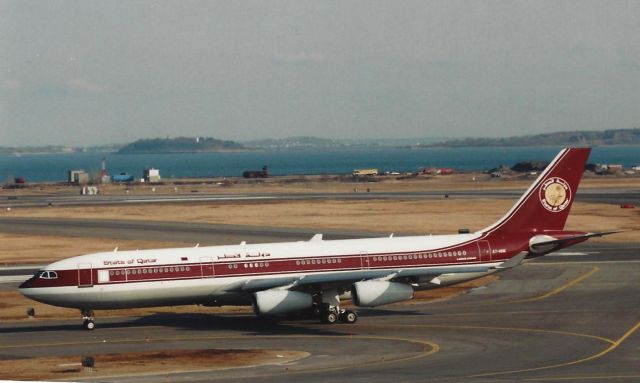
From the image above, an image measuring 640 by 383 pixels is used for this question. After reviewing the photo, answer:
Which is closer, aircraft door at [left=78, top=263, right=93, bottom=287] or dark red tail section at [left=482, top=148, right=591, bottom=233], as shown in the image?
aircraft door at [left=78, top=263, right=93, bottom=287]

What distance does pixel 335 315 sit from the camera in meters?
56.2

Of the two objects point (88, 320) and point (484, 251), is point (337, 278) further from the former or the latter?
point (88, 320)

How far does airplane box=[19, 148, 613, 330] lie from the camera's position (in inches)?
2148

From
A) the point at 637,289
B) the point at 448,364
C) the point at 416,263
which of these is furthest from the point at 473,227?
the point at 448,364

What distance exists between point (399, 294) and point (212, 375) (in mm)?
15683

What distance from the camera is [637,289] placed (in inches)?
2606

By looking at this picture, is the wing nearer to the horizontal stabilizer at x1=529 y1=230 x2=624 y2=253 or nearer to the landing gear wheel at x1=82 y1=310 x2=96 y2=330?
the horizontal stabilizer at x1=529 y1=230 x2=624 y2=253

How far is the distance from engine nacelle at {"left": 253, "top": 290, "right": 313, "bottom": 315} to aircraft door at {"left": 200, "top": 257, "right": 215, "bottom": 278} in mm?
3162

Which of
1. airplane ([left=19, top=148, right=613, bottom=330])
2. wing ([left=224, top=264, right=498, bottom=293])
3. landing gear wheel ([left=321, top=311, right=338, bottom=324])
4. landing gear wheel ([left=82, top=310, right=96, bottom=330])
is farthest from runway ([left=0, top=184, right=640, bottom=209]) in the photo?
landing gear wheel ([left=82, top=310, right=96, bottom=330])

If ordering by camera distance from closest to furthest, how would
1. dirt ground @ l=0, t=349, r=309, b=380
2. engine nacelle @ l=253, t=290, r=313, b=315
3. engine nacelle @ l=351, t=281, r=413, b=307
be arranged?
dirt ground @ l=0, t=349, r=309, b=380 < engine nacelle @ l=351, t=281, r=413, b=307 < engine nacelle @ l=253, t=290, r=313, b=315

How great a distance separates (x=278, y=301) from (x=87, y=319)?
11155 mm

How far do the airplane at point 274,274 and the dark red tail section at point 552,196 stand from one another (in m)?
2.66

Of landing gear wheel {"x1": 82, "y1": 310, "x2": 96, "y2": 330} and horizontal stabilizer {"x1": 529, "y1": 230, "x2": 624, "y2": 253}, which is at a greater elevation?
horizontal stabilizer {"x1": 529, "y1": 230, "x2": 624, "y2": 253}

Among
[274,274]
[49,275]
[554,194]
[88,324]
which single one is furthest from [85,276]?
[554,194]
